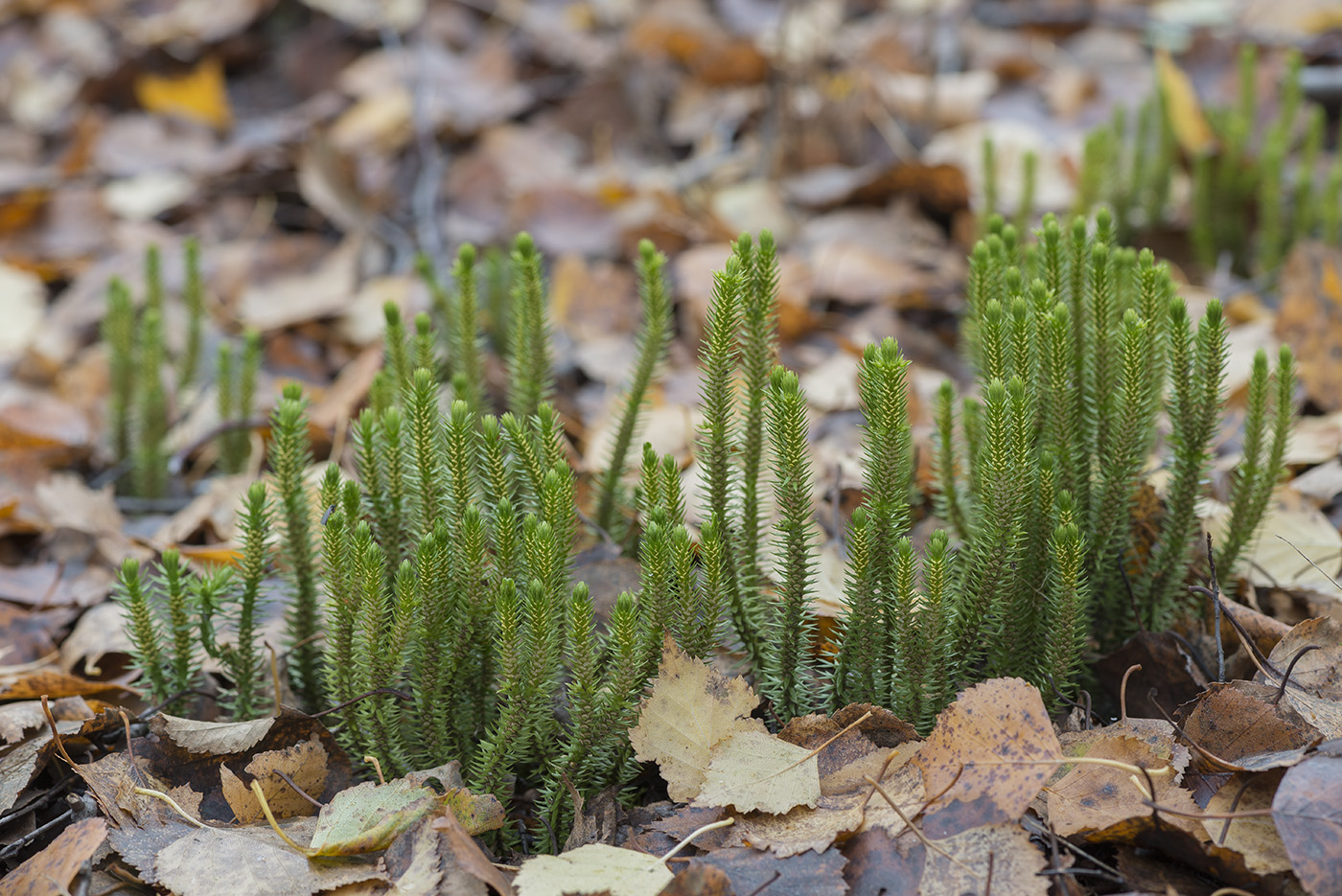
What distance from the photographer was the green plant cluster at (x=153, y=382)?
2.75 meters

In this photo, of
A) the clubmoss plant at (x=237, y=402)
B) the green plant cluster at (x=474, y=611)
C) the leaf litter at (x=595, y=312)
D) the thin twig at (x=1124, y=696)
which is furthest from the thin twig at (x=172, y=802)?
the thin twig at (x=1124, y=696)

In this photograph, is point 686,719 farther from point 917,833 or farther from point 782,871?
point 917,833

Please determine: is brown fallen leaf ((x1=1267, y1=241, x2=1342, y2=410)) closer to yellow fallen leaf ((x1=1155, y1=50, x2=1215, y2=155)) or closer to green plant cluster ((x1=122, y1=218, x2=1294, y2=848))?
yellow fallen leaf ((x1=1155, y1=50, x2=1215, y2=155))

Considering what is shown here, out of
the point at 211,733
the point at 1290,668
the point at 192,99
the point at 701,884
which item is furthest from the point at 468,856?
the point at 192,99

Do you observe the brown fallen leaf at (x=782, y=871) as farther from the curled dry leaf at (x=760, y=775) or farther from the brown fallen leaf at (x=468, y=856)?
the brown fallen leaf at (x=468, y=856)

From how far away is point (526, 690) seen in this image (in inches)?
62.1

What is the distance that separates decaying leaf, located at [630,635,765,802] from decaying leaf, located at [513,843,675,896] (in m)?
0.15

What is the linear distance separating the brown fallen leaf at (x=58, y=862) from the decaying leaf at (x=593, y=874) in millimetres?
607

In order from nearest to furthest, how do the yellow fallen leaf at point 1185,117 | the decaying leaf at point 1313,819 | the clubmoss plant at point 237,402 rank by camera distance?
1. the decaying leaf at point 1313,819
2. the clubmoss plant at point 237,402
3. the yellow fallen leaf at point 1185,117

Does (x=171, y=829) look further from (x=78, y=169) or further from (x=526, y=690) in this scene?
(x=78, y=169)

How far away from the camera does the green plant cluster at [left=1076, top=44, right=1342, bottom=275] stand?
10.5 ft

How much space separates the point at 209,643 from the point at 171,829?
29 cm

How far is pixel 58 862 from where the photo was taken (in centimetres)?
154

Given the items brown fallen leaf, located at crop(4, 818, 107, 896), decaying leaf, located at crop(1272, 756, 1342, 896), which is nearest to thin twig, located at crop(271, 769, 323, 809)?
brown fallen leaf, located at crop(4, 818, 107, 896)
